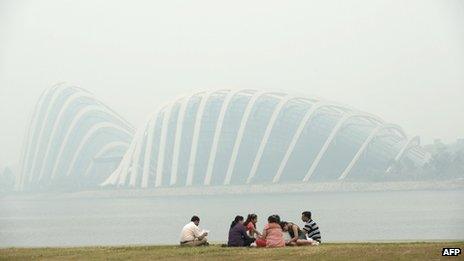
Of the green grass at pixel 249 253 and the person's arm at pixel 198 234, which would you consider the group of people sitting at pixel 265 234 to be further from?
the green grass at pixel 249 253

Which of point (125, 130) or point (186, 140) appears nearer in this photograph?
point (186, 140)

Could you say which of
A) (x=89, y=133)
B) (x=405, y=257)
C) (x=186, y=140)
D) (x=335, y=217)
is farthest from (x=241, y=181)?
(x=405, y=257)

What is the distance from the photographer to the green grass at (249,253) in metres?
16.7

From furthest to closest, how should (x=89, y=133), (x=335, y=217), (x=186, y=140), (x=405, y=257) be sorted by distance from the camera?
(x=89, y=133)
(x=186, y=140)
(x=335, y=217)
(x=405, y=257)

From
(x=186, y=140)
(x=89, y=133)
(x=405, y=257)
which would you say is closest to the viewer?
(x=405, y=257)

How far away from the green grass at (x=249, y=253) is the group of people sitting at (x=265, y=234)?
0.40m

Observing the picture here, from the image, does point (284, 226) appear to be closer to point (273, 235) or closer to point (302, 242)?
point (302, 242)

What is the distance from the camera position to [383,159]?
13350 centimetres

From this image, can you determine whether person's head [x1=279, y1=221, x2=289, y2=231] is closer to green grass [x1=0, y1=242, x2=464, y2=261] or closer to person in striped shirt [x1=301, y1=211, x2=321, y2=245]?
person in striped shirt [x1=301, y1=211, x2=321, y2=245]

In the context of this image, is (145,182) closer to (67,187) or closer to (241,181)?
(241,181)

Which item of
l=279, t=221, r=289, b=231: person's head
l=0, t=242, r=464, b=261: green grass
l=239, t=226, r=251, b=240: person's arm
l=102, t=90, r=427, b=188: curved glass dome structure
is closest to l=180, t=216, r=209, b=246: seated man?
l=0, t=242, r=464, b=261: green grass

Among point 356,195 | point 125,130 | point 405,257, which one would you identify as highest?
point 125,130

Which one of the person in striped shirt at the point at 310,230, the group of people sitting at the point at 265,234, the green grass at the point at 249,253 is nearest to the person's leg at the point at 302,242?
the group of people sitting at the point at 265,234

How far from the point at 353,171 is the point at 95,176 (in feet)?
169
